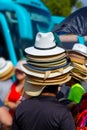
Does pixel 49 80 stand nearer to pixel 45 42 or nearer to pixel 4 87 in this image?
pixel 45 42

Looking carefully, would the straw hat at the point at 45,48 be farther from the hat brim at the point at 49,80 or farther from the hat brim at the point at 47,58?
the hat brim at the point at 49,80

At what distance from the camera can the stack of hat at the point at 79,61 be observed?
403 centimetres

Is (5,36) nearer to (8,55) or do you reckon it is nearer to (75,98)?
(8,55)

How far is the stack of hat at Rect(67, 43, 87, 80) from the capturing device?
403 cm

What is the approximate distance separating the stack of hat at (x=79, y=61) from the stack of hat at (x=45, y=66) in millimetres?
Answer: 457

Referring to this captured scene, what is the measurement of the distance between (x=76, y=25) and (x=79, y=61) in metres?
0.97

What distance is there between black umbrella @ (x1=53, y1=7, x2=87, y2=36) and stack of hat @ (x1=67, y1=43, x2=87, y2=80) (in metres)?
0.38

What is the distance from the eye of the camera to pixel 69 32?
5.08 metres

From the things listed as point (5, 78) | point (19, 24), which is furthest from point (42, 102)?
point (19, 24)

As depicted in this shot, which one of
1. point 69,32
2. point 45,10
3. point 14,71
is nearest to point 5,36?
point 45,10

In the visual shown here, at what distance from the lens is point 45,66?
137 inches

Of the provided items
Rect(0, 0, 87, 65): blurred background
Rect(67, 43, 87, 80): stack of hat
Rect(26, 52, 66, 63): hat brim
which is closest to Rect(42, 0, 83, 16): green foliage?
Rect(0, 0, 87, 65): blurred background

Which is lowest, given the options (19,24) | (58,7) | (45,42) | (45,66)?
(58,7)

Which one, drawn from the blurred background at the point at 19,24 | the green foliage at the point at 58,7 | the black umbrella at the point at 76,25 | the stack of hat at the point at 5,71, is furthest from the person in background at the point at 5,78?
the green foliage at the point at 58,7
